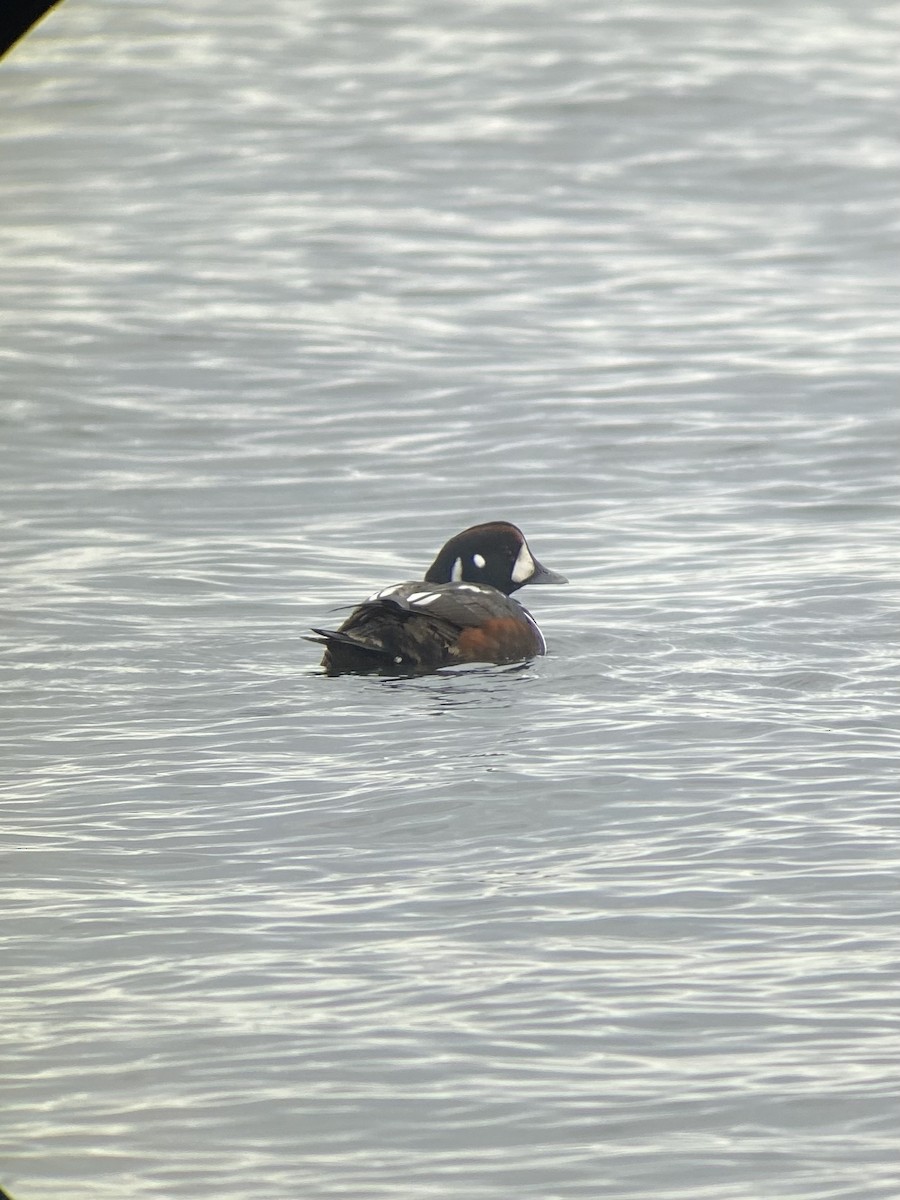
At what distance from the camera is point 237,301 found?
20.4 metres

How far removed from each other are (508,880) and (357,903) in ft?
1.65

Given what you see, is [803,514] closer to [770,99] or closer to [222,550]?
[222,550]

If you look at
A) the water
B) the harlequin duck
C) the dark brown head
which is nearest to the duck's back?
the harlequin duck

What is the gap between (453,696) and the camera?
30.0 feet

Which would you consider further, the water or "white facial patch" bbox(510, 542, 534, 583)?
"white facial patch" bbox(510, 542, 534, 583)

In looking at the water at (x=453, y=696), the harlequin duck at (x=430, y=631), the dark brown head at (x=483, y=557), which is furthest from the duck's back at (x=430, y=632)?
the dark brown head at (x=483, y=557)

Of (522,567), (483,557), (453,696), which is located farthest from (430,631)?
(522,567)

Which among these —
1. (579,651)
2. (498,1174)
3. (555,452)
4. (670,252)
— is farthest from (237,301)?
(498,1174)

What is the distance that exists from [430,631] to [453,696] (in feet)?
1.50

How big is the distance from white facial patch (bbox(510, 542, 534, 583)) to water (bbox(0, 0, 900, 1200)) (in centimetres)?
35

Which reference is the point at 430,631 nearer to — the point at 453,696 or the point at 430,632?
the point at 430,632

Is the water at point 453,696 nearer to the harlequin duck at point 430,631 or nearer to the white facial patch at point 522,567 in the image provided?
the harlequin duck at point 430,631

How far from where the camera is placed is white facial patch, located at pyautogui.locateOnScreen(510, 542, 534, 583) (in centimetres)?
1061

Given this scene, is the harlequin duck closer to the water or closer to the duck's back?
the duck's back
